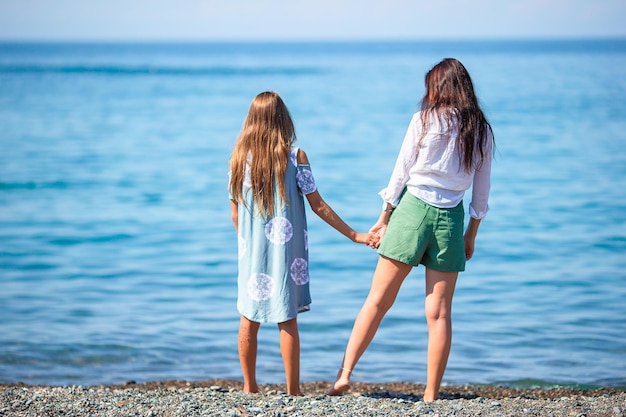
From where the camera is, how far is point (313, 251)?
34.1 feet

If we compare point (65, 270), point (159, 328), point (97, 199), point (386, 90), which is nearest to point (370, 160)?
point (97, 199)

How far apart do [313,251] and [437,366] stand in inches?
239

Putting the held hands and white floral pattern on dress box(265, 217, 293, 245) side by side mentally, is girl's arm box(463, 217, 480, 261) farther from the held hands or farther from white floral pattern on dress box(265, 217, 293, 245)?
white floral pattern on dress box(265, 217, 293, 245)

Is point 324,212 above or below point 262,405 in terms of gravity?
above

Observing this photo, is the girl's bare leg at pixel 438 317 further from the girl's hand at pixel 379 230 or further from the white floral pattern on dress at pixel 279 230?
the white floral pattern on dress at pixel 279 230

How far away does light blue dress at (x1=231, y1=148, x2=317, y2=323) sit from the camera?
432 centimetres

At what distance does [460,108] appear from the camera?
411 cm

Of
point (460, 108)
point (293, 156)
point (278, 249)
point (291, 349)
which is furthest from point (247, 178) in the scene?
point (460, 108)

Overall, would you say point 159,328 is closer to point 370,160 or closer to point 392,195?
point 392,195

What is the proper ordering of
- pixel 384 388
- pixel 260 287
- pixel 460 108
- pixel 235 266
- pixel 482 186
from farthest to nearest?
1. pixel 235 266
2. pixel 384 388
3. pixel 260 287
4. pixel 482 186
5. pixel 460 108

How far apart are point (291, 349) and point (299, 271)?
0.47m

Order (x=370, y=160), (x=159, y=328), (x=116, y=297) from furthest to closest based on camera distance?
1. (x=370, y=160)
2. (x=116, y=297)
3. (x=159, y=328)

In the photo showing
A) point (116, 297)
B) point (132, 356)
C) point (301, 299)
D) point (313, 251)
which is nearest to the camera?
point (301, 299)

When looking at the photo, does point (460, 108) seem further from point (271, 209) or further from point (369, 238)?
point (271, 209)
